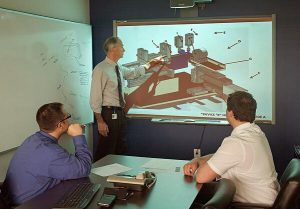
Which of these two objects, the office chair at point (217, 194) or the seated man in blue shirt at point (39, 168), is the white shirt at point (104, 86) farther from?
the office chair at point (217, 194)

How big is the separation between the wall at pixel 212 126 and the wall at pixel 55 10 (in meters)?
0.24

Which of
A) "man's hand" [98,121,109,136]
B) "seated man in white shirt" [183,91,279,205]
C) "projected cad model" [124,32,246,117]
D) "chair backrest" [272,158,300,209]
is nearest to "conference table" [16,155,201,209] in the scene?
"seated man in white shirt" [183,91,279,205]

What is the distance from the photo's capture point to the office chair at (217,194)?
1.58 metres

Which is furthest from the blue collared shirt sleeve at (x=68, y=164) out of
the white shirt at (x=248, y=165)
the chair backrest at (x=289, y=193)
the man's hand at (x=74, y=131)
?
the chair backrest at (x=289, y=193)

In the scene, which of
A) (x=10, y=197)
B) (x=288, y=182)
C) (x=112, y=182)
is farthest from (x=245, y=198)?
(x=10, y=197)

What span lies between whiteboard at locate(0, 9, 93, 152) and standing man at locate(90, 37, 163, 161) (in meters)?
0.35

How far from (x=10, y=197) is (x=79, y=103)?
2239 millimetres

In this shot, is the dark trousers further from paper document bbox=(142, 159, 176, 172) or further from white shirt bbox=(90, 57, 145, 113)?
paper document bbox=(142, 159, 176, 172)

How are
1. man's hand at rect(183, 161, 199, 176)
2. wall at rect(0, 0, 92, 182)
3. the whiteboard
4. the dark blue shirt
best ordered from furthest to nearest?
wall at rect(0, 0, 92, 182) → the whiteboard → man's hand at rect(183, 161, 199, 176) → the dark blue shirt

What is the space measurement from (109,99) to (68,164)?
1.95 meters

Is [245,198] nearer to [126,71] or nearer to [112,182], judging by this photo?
[112,182]

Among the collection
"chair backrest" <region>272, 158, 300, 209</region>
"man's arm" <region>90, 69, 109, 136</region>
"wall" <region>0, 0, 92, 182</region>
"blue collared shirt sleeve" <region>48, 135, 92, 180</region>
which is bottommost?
"chair backrest" <region>272, 158, 300, 209</region>

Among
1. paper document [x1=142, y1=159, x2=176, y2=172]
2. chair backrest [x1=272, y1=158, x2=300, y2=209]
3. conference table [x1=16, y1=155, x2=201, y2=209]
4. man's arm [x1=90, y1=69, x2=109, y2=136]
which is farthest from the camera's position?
man's arm [x1=90, y1=69, x2=109, y2=136]

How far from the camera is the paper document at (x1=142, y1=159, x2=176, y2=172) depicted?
235 centimetres
